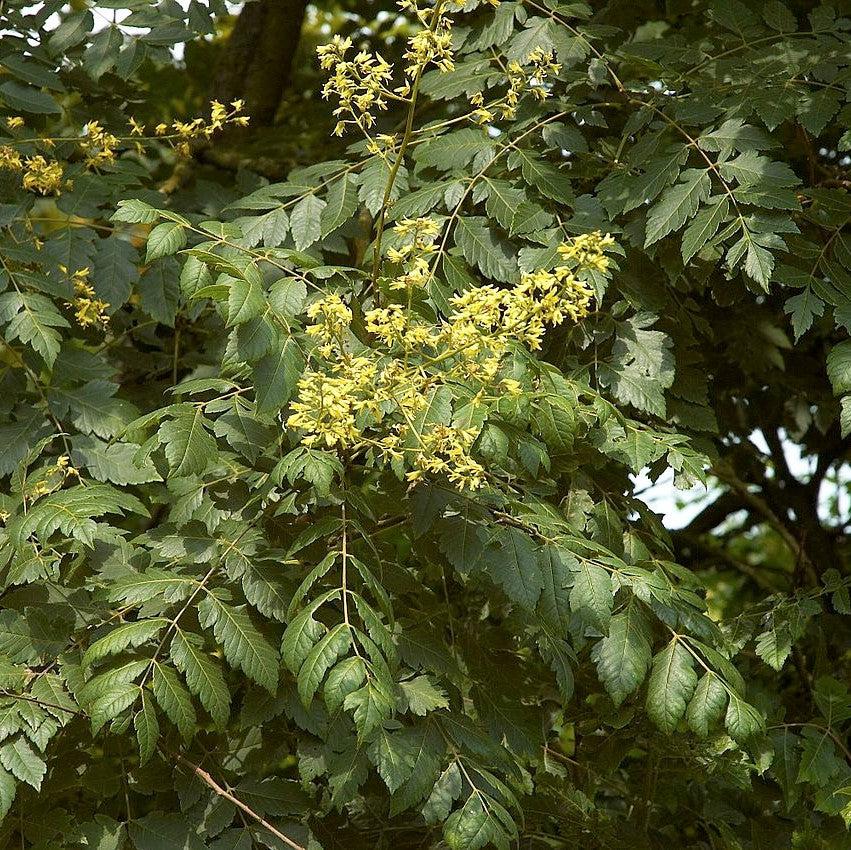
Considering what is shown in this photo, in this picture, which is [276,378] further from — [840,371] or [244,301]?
[840,371]

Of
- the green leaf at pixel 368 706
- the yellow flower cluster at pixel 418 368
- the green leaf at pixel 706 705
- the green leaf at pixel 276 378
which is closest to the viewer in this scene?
the green leaf at pixel 368 706

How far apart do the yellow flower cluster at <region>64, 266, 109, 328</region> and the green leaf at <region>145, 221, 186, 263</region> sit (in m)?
0.48

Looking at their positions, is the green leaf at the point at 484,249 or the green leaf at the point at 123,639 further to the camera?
the green leaf at the point at 484,249

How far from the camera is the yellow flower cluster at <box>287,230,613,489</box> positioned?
6.05 ft

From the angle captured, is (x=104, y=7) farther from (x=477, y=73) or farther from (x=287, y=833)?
(x=287, y=833)

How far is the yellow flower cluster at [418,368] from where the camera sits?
1843 mm

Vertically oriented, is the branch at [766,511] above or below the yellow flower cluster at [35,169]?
below

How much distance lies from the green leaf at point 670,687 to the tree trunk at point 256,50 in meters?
2.55

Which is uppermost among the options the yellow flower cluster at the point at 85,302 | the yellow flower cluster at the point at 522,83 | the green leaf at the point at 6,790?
the yellow flower cluster at the point at 522,83

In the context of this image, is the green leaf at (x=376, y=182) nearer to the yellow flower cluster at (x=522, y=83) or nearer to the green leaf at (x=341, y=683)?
the yellow flower cluster at (x=522, y=83)

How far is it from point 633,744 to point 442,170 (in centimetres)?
137

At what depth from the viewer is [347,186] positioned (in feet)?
8.29

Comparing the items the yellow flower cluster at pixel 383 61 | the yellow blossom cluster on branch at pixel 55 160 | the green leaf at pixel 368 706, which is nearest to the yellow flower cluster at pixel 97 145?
the yellow blossom cluster on branch at pixel 55 160

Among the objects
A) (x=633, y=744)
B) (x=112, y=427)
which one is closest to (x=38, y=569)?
(x=112, y=427)
